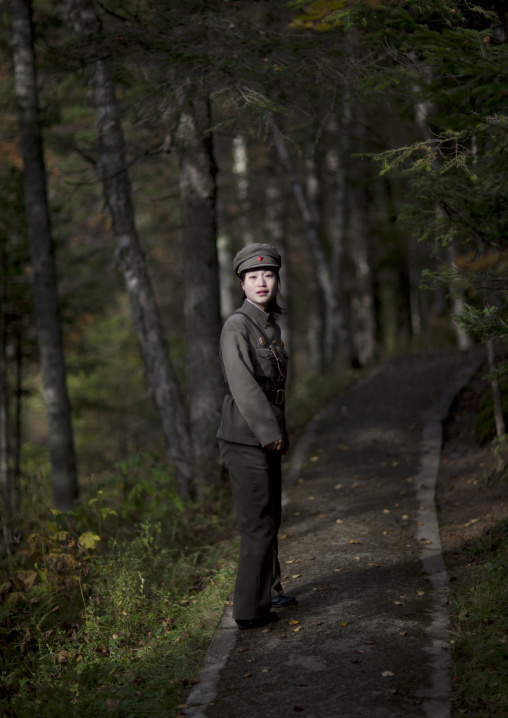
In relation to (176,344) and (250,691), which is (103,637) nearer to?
(250,691)

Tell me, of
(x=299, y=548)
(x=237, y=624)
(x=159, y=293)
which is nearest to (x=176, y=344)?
(x=159, y=293)

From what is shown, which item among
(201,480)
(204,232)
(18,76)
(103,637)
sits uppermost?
(18,76)

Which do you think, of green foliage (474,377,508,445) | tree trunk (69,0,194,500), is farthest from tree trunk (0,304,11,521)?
green foliage (474,377,508,445)

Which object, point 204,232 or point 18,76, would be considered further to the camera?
point 18,76

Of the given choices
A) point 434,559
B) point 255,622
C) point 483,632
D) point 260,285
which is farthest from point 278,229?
point 483,632

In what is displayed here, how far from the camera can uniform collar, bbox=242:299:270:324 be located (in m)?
4.92

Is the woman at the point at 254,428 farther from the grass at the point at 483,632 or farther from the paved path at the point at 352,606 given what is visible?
the grass at the point at 483,632

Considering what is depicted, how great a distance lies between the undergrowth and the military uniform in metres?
0.60

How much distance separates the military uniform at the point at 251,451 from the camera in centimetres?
464

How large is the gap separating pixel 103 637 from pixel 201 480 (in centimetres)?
344

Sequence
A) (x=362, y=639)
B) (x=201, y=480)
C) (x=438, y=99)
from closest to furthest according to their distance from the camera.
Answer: (x=362, y=639)
(x=438, y=99)
(x=201, y=480)

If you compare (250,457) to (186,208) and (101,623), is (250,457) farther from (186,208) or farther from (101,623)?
(186,208)

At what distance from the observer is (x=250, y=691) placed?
13.2 ft

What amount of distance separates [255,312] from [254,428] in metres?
0.85
